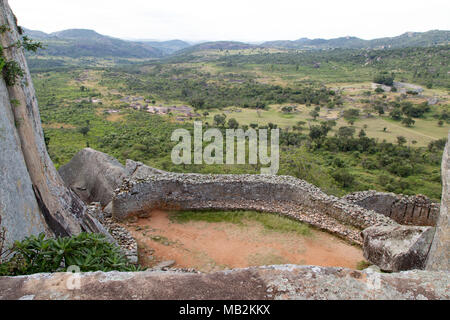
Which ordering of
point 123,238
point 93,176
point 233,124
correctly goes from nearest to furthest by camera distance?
1. point 123,238
2. point 93,176
3. point 233,124

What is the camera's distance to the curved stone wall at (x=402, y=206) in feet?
38.9

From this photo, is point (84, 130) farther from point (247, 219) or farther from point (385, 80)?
point (385, 80)

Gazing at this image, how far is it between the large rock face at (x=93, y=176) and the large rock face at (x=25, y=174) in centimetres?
532

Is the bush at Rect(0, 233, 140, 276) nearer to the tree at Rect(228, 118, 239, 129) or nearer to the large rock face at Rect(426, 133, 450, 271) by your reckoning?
the large rock face at Rect(426, 133, 450, 271)

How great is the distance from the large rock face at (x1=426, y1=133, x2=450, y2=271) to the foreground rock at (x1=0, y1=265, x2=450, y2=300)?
3.00 metres

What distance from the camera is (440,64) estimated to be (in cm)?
6919

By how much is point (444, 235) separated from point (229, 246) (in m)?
6.12

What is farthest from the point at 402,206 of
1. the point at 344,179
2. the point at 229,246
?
the point at 344,179

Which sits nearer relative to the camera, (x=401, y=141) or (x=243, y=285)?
(x=243, y=285)

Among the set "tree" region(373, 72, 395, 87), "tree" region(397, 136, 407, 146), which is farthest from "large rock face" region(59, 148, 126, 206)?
"tree" region(373, 72, 395, 87)

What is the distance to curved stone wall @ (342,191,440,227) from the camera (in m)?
11.9

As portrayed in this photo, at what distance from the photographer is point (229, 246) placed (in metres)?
9.97
